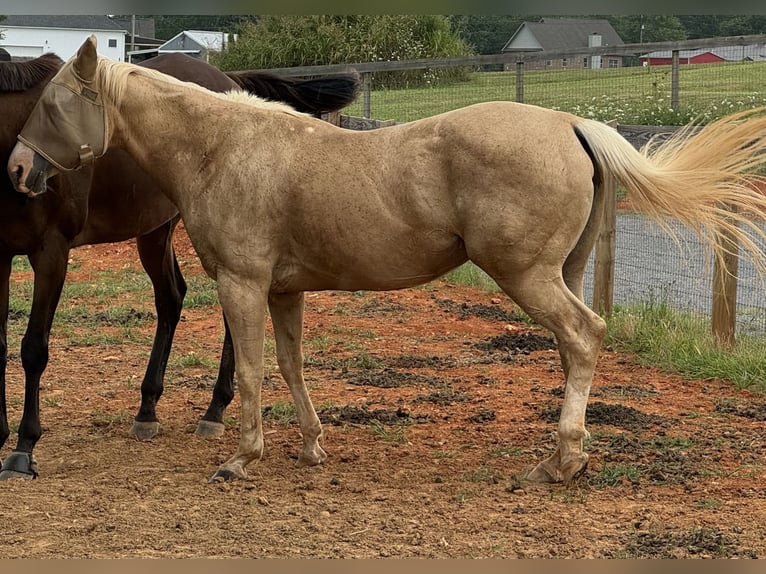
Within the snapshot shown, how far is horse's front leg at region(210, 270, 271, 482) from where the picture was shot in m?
4.75

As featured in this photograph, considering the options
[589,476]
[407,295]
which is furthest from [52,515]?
[407,295]

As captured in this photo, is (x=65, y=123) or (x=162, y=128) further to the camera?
(x=162, y=128)

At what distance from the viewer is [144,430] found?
19.6 ft

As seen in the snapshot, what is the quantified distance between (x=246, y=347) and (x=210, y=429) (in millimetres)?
1335

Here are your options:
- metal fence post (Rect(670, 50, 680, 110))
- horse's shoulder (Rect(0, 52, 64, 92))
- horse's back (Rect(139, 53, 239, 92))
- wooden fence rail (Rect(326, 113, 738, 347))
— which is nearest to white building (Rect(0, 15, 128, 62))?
metal fence post (Rect(670, 50, 680, 110))

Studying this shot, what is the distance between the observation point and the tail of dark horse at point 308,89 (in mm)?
6395

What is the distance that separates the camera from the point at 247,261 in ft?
15.4

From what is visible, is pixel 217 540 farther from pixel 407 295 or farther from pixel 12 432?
pixel 407 295

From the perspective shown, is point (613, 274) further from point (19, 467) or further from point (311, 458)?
point (19, 467)

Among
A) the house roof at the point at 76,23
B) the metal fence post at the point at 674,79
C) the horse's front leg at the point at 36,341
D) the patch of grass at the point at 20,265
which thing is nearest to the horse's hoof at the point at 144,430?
the horse's front leg at the point at 36,341

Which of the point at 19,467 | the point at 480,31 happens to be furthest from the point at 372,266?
the point at 480,31

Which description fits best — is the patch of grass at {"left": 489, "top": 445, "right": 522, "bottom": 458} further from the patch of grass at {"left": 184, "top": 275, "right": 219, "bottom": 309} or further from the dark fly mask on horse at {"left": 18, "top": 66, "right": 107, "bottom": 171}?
the patch of grass at {"left": 184, "top": 275, "right": 219, "bottom": 309}

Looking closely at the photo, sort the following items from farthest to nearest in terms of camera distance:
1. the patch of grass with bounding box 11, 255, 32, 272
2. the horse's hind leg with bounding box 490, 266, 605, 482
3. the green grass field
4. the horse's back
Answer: the green grass field, the patch of grass with bounding box 11, 255, 32, 272, the horse's back, the horse's hind leg with bounding box 490, 266, 605, 482

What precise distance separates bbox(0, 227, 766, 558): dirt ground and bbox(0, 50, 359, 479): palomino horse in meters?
0.30
